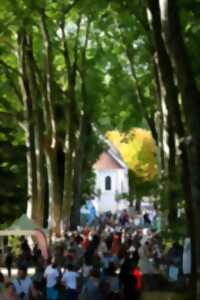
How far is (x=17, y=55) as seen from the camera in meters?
34.8

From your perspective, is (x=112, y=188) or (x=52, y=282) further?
(x=112, y=188)

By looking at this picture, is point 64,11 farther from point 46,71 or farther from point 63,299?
point 63,299

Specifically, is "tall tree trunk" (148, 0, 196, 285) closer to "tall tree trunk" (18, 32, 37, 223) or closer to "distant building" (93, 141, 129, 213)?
"tall tree trunk" (18, 32, 37, 223)

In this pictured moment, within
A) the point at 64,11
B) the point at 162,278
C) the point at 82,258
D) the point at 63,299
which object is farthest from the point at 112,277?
the point at 64,11

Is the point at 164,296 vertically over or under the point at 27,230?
under

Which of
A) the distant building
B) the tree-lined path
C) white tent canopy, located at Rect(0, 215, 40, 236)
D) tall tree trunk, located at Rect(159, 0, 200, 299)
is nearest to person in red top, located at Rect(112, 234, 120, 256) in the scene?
the tree-lined path

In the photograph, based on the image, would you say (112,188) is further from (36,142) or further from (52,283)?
(52,283)

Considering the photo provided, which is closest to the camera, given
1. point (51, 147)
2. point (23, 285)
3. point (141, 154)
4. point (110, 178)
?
point (23, 285)

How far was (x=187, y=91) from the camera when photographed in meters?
14.3

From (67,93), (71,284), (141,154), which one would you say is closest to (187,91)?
(71,284)

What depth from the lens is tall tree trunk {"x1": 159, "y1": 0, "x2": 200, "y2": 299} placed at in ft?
46.2

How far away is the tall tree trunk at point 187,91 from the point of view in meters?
14.1

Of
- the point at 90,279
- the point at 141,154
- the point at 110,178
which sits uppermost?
the point at 110,178

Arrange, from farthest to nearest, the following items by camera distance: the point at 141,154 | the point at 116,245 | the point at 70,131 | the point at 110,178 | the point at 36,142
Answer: the point at 110,178 → the point at 141,154 → the point at 70,131 → the point at 36,142 → the point at 116,245
